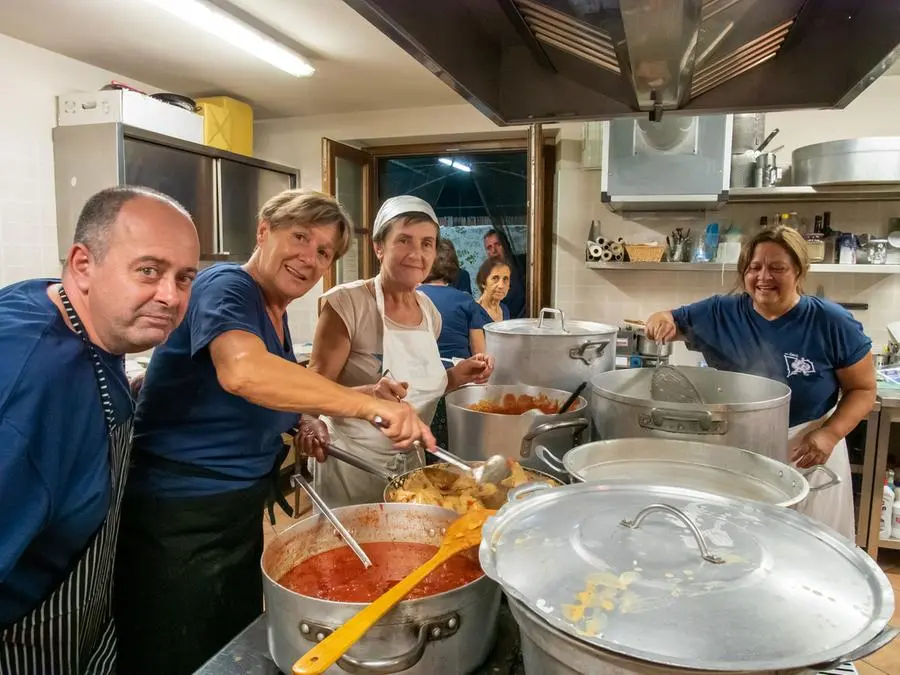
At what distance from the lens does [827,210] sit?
365 centimetres

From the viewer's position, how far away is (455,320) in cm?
290

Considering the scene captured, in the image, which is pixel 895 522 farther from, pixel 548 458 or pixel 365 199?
pixel 365 199

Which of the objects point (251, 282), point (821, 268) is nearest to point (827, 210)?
point (821, 268)

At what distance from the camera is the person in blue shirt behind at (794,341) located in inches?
Result: 76.9

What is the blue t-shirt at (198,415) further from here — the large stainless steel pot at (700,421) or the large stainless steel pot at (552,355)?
the large stainless steel pot at (700,421)

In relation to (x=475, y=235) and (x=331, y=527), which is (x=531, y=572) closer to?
(x=331, y=527)

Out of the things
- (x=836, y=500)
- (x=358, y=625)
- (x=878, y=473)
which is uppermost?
(x=358, y=625)

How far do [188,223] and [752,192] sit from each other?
319 cm

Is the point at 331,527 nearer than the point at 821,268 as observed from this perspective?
Yes

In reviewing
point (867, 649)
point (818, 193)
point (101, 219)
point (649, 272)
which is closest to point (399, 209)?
point (101, 219)

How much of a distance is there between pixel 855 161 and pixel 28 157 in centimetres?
432

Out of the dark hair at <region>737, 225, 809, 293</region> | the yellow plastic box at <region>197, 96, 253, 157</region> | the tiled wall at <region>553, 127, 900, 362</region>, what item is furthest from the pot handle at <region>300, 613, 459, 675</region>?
the yellow plastic box at <region>197, 96, 253, 157</region>

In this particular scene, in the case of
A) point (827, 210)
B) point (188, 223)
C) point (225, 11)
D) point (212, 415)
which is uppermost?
point (225, 11)

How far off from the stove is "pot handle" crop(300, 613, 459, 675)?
135 mm
